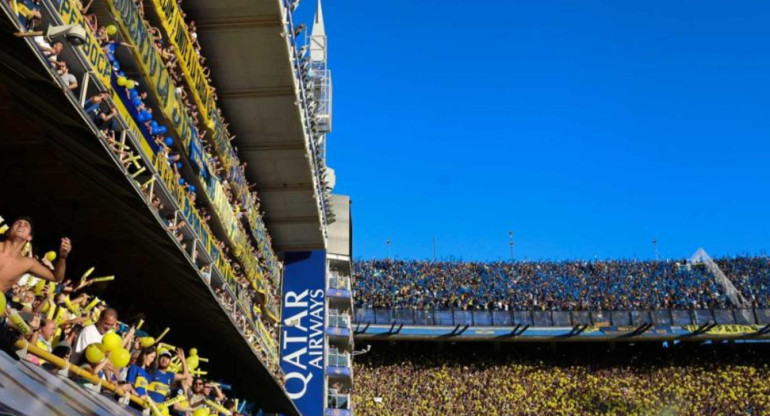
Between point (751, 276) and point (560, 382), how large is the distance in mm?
20589

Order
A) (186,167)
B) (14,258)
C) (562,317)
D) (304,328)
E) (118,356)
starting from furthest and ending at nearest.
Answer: (562,317) → (304,328) → (186,167) → (118,356) → (14,258)

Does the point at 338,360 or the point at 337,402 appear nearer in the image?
the point at 337,402

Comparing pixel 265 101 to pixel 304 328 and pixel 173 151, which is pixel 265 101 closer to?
pixel 173 151

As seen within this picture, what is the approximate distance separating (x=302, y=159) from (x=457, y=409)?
72.6 feet

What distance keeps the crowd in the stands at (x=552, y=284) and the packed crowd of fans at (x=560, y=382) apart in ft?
11.8

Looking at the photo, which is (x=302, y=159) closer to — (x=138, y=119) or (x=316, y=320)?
(x=316, y=320)

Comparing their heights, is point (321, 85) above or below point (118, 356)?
above

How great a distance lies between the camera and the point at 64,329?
28.6ft

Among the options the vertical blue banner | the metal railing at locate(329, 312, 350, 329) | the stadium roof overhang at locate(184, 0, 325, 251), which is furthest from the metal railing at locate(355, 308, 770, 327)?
the stadium roof overhang at locate(184, 0, 325, 251)

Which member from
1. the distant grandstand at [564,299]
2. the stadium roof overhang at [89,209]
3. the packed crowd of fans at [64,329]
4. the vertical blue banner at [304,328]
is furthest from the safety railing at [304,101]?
the distant grandstand at [564,299]

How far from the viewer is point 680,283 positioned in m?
51.5

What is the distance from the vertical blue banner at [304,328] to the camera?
2669 cm

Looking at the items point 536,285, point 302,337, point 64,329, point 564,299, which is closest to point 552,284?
point 536,285

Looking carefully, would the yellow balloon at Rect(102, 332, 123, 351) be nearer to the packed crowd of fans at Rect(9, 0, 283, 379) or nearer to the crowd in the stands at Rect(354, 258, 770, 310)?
the packed crowd of fans at Rect(9, 0, 283, 379)
